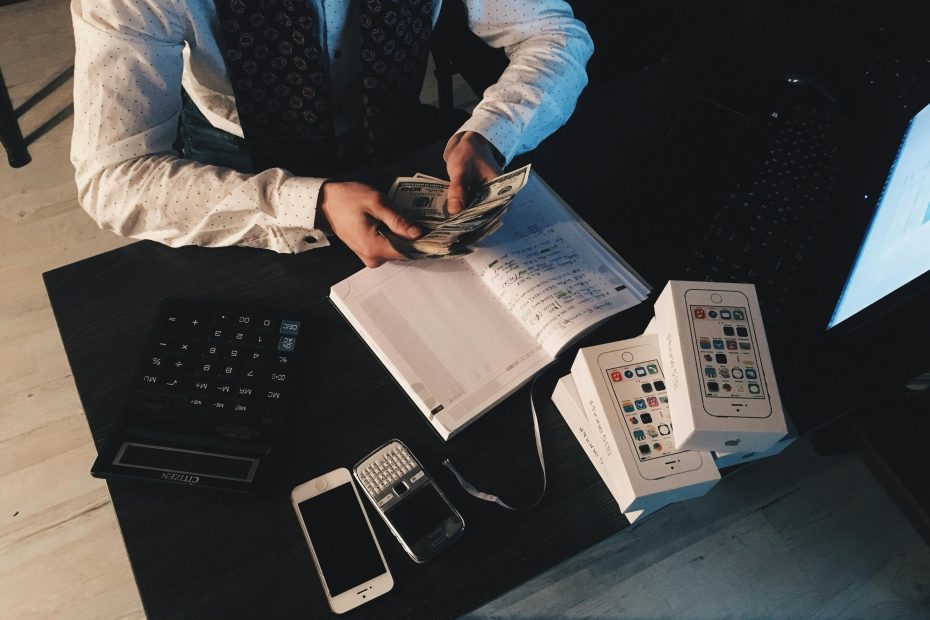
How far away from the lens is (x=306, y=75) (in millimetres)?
1114

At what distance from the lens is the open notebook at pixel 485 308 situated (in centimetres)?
84

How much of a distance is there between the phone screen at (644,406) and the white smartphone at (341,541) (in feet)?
1.02

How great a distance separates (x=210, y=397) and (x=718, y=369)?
0.58 metres

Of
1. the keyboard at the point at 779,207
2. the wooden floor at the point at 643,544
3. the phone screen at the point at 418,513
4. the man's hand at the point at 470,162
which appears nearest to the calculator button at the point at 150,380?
the phone screen at the point at 418,513

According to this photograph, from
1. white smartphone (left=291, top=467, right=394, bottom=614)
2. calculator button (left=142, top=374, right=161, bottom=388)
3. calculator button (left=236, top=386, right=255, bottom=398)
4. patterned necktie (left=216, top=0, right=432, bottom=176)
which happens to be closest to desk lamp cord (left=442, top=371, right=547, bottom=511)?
white smartphone (left=291, top=467, right=394, bottom=614)

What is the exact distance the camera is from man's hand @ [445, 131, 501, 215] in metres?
0.99

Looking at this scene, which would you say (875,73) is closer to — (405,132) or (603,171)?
(603,171)

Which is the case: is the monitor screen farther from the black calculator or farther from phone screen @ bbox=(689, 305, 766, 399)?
the black calculator

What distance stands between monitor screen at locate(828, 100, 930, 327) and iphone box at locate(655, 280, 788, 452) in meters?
0.14

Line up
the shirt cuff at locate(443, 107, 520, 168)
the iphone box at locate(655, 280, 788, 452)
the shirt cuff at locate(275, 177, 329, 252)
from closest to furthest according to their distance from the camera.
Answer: the iphone box at locate(655, 280, 788, 452), the shirt cuff at locate(275, 177, 329, 252), the shirt cuff at locate(443, 107, 520, 168)

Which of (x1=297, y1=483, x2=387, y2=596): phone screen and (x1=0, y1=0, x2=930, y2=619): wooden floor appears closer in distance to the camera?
(x1=297, y1=483, x2=387, y2=596): phone screen

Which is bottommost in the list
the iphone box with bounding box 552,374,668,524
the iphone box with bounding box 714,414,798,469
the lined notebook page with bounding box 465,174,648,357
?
the iphone box with bounding box 552,374,668,524

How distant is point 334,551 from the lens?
75 cm

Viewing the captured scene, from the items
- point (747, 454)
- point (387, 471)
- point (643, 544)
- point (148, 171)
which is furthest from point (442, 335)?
point (643, 544)
